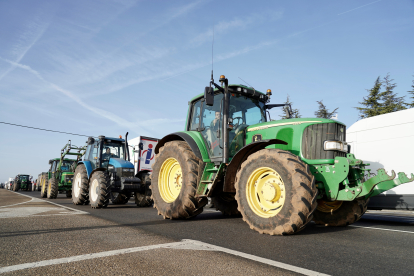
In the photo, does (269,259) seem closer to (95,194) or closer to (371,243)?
(371,243)

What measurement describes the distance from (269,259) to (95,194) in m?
8.09

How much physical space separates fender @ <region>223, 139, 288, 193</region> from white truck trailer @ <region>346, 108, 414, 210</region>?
4.14 metres

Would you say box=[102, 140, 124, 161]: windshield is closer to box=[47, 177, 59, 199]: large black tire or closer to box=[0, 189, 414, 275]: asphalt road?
box=[47, 177, 59, 199]: large black tire

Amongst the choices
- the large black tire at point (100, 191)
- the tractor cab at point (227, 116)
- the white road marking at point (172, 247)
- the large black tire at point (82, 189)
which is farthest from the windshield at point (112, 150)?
the white road marking at point (172, 247)

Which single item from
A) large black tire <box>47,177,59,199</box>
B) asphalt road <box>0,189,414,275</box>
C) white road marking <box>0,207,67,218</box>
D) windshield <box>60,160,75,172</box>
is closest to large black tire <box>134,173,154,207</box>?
white road marking <box>0,207,67,218</box>

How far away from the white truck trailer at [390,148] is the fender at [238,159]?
414 centimetres

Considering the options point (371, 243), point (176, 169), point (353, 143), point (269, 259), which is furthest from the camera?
point (353, 143)

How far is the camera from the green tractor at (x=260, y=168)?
14.1ft

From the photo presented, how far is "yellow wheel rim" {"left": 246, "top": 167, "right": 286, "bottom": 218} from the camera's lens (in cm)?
459

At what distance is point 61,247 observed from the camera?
3.47 meters

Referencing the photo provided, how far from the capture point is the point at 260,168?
189 inches

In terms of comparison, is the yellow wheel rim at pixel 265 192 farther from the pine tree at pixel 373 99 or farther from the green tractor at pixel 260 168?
the pine tree at pixel 373 99

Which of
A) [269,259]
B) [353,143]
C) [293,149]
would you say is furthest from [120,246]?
[353,143]

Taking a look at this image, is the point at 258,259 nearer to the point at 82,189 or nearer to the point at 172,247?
the point at 172,247
